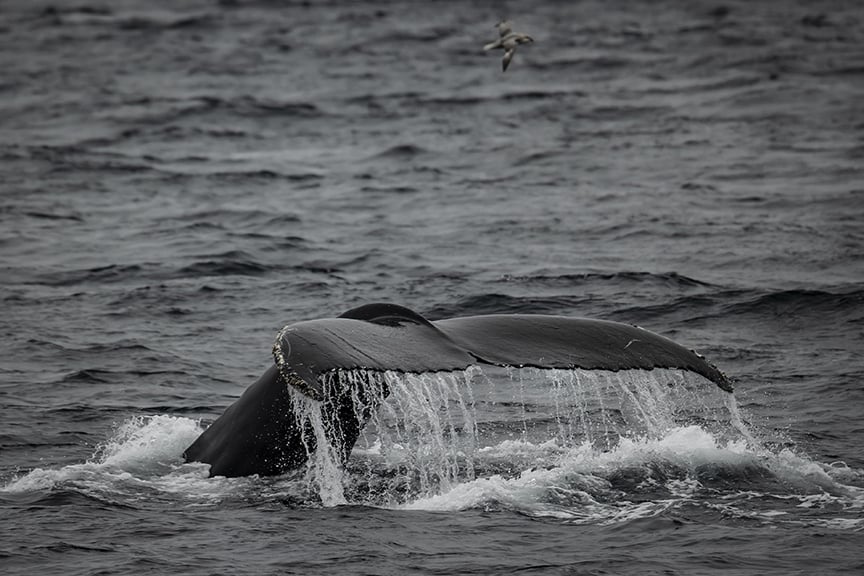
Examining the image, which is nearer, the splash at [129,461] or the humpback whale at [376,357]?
the humpback whale at [376,357]

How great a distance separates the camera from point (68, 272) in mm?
15219

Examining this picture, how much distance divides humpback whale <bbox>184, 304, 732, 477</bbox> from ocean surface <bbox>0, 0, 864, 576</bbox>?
10.3 inches

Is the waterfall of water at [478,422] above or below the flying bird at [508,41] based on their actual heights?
below

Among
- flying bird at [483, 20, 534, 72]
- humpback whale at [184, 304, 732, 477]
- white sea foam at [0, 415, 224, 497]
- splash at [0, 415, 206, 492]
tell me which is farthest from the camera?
flying bird at [483, 20, 534, 72]

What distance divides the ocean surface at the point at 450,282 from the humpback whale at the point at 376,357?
261mm

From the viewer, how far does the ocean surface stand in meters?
7.57

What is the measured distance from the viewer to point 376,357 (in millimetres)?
6574

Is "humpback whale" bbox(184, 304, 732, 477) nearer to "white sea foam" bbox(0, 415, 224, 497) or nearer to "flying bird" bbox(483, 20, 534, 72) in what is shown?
"white sea foam" bbox(0, 415, 224, 497)

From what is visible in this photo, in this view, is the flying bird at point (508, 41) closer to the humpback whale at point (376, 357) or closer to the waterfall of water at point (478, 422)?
the waterfall of water at point (478, 422)

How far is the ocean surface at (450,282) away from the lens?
24.8ft

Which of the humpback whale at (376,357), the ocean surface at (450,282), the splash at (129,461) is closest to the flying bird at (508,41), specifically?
the ocean surface at (450,282)

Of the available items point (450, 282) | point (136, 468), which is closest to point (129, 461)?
point (136, 468)

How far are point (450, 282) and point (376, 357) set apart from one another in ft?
26.1

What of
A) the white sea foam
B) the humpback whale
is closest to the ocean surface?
the white sea foam
